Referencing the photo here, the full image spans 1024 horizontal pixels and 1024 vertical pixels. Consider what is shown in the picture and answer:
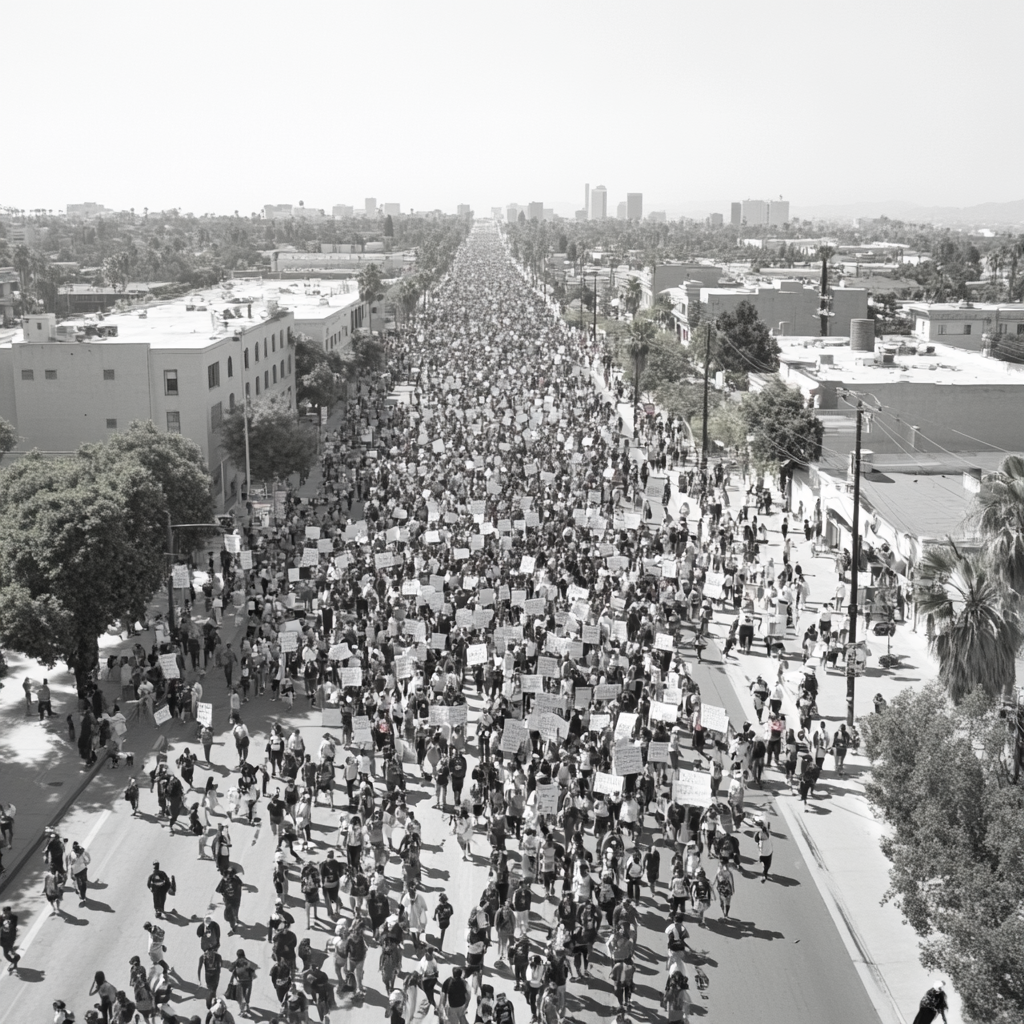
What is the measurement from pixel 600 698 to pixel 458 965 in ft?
28.6

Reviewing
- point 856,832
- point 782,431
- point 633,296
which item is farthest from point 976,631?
point 633,296

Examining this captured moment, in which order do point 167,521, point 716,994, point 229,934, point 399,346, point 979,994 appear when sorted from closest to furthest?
1. point 979,994
2. point 716,994
3. point 229,934
4. point 167,521
5. point 399,346

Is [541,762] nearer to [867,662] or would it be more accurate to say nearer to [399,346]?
[867,662]

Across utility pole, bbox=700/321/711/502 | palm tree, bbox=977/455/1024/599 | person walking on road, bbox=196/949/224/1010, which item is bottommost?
person walking on road, bbox=196/949/224/1010

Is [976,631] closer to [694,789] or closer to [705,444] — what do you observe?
[694,789]

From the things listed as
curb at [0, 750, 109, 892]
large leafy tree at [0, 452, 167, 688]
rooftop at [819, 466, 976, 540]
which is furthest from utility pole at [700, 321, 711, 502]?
curb at [0, 750, 109, 892]

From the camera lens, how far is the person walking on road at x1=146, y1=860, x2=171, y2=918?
1764 centimetres

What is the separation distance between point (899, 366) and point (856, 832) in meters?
45.1

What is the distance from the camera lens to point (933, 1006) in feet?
47.1

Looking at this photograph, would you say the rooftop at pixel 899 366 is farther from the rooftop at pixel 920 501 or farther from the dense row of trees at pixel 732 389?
the rooftop at pixel 920 501

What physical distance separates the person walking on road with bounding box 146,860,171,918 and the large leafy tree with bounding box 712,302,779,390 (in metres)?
59.6

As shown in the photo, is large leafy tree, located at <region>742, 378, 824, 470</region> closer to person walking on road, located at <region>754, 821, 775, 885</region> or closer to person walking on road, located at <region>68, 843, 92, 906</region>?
person walking on road, located at <region>754, 821, 775, 885</region>

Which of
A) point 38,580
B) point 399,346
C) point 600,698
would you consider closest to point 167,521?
point 38,580

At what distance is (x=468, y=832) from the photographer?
19531 millimetres
